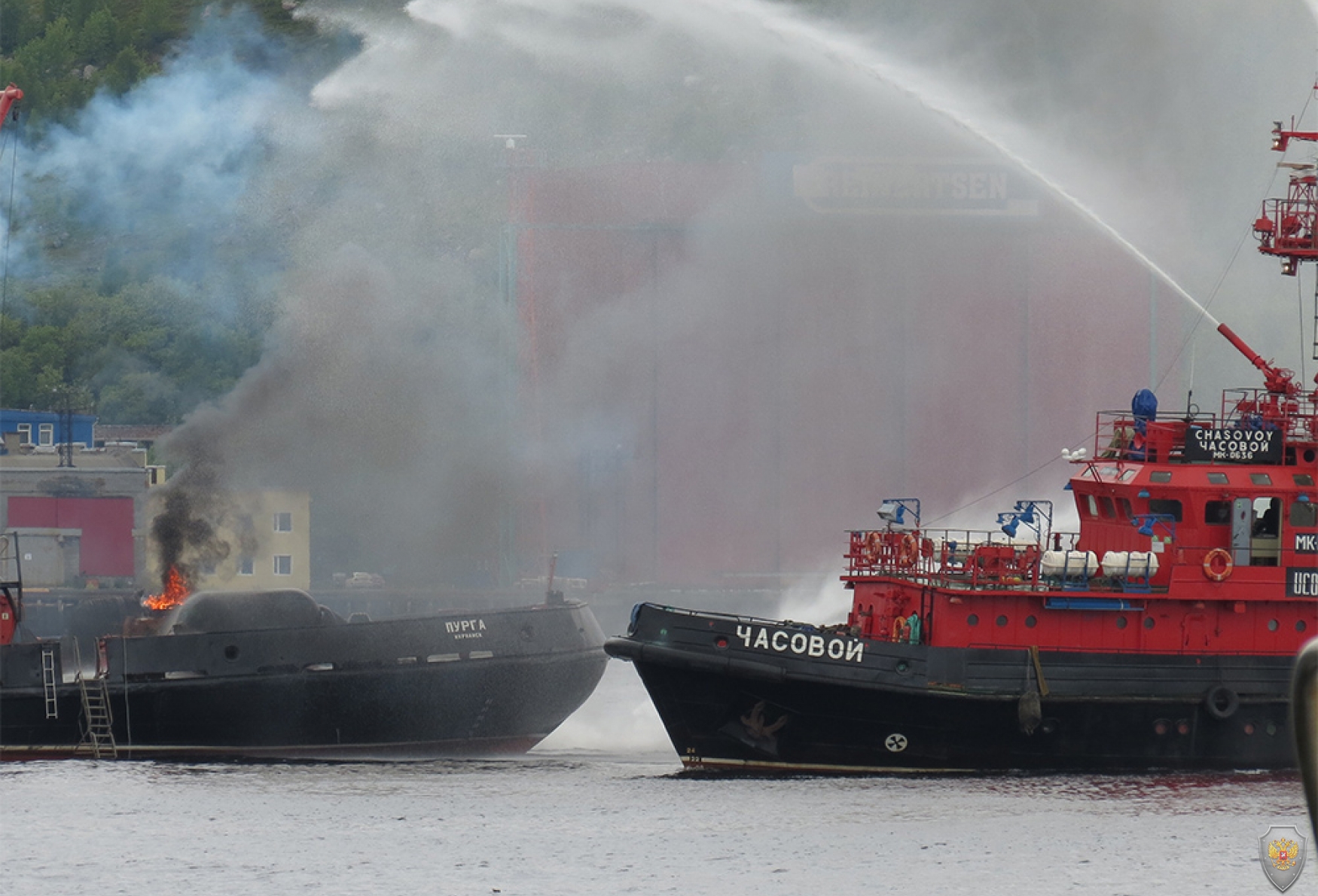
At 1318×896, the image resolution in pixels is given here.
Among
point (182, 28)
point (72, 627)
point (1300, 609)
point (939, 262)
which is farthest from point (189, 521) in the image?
point (182, 28)

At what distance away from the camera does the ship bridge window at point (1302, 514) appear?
3144 centimetres

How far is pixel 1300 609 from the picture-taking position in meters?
31.6

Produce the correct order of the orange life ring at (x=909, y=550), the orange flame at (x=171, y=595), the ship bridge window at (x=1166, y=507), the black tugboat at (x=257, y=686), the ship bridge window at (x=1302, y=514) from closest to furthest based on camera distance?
the ship bridge window at (x=1302, y=514) → the ship bridge window at (x=1166, y=507) → the orange life ring at (x=909, y=550) → the black tugboat at (x=257, y=686) → the orange flame at (x=171, y=595)

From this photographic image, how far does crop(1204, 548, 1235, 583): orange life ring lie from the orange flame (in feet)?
55.6

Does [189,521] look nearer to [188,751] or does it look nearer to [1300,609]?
[188,751]

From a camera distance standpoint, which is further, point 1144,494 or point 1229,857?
point 1144,494

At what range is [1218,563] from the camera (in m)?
31.2

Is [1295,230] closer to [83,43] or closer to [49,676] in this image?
[49,676]

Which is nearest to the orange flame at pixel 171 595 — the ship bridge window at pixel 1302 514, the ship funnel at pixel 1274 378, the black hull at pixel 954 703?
the black hull at pixel 954 703

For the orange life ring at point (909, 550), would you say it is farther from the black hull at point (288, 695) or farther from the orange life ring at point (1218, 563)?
the black hull at point (288, 695)

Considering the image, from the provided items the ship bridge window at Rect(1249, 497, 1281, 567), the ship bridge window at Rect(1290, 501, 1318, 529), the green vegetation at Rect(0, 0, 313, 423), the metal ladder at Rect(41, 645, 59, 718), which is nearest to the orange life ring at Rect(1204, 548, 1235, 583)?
the ship bridge window at Rect(1249, 497, 1281, 567)

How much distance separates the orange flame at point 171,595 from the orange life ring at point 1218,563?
55.6ft

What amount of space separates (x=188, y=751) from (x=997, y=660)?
42.4ft

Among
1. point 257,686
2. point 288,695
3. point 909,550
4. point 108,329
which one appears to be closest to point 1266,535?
point 909,550
